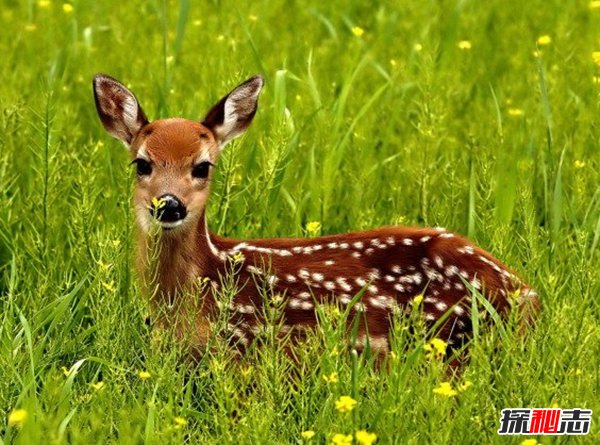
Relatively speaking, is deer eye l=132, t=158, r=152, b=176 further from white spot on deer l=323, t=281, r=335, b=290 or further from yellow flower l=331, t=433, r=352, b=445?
yellow flower l=331, t=433, r=352, b=445

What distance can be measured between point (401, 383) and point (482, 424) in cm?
30

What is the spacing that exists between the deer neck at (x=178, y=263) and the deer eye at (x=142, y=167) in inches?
9.1

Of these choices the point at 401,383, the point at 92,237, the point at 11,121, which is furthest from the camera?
the point at 11,121

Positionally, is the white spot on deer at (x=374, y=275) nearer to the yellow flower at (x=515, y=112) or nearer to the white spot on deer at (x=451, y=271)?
the white spot on deer at (x=451, y=271)

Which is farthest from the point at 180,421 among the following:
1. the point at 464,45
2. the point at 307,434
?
the point at 464,45

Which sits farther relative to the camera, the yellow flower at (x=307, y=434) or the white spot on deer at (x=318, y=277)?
the white spot on deer at (x=318, y=277)

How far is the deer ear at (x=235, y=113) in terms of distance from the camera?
5.70 m

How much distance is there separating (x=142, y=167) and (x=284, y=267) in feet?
2.15

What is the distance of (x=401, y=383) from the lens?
182 inches

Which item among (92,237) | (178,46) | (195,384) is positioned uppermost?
(178,46)

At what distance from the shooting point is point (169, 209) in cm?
530

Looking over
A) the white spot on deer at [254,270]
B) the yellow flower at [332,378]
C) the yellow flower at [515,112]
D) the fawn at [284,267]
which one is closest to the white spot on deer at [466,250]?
the fawn at [284,267]

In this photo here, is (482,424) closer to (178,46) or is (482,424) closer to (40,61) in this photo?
(178,46)

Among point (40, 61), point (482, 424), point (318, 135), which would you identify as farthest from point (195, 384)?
point (40, 61)
